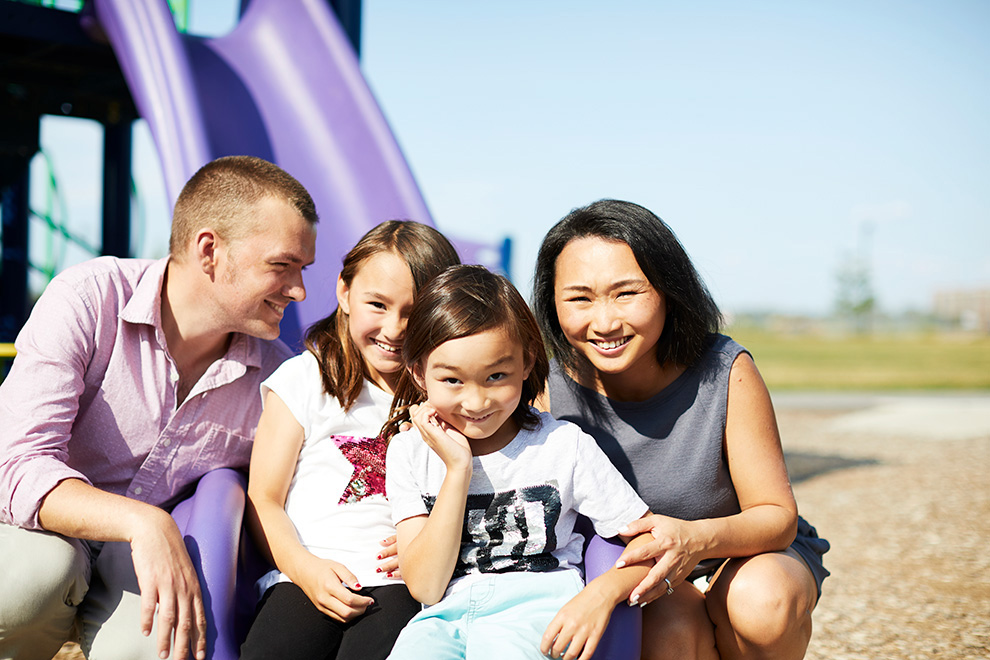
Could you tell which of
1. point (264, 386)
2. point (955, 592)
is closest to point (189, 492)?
point (264, 386)

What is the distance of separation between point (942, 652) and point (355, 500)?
90.9 inches

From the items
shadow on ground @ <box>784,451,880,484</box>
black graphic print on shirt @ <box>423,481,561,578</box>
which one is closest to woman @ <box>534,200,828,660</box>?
black graphic print on shirt @ <box>423,481,561,578</box>

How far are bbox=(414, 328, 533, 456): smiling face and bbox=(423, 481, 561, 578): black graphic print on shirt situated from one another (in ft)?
0.55

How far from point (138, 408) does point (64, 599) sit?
0.52 metres

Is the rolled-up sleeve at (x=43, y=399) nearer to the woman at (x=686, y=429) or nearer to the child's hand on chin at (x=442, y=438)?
the child's hand on chin at (x=442, y=438)

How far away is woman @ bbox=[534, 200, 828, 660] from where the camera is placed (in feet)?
6.29

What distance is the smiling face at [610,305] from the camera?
2006mm

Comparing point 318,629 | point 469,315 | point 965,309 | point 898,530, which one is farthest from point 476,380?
point 965,309

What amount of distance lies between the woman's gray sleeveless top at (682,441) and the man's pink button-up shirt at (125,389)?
1.05 metres

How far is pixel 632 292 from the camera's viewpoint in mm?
2016

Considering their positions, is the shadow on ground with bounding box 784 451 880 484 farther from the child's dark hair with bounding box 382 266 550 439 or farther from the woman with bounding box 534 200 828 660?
the child's dark hair with bounding box 382 266 550 439

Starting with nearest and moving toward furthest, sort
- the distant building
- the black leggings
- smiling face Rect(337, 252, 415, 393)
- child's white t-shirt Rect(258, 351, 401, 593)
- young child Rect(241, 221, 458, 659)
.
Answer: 1. the black leggings
2. young child Rect(241, 221, 458, 659)
3. child's white t-shirt Rect(258, 351, 401, 593)
4. smiling face Rect(337, 252, 415, 393)
5. the distant building

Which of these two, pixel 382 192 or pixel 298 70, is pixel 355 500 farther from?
pixel 298 70

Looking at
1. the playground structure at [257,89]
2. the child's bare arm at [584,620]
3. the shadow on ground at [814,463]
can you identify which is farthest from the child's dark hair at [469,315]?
the shadow on ground at [814,463]
